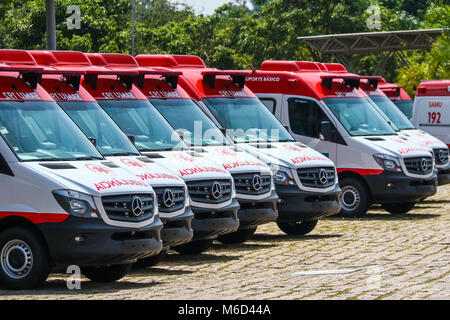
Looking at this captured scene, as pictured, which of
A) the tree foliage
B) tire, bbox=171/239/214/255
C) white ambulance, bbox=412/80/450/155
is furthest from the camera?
the tree foliage

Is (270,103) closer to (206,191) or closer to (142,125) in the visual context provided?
(142,125)

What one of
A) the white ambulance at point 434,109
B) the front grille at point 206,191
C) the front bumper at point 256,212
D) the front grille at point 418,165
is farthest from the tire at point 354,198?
the white ambulance at point 434,109

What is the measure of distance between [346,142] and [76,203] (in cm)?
903

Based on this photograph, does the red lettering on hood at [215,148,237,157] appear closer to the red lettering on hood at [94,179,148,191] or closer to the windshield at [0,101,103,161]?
the windshield at [0,101,103,161]

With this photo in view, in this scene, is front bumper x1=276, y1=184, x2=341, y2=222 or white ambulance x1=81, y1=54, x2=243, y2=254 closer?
white ambulance x1=81, y1=54, x2=243, y2=254

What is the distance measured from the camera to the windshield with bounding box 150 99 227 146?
1507 cm

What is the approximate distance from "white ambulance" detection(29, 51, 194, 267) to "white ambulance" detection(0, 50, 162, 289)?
0.76 meters

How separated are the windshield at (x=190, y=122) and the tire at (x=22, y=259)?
4.42 metres

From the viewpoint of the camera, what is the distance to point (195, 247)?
47.1 ft

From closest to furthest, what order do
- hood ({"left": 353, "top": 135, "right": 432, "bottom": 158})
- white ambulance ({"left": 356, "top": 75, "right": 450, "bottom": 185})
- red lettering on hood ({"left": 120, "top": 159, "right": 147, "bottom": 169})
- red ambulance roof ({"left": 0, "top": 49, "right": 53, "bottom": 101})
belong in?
red ambulance roof ({"left": 0, "top": 49, "right": 53, "bottom": 101}) → red lettering on hood ({"left": 120, "top": 159, "right": 147, "bottom": 169}) → hood ({"left": 353, "top": 135, "right": 432, "bottom": 158}) → white ambulance ({"left": 356, "top": 75, "right": 450, "bottom": 185})

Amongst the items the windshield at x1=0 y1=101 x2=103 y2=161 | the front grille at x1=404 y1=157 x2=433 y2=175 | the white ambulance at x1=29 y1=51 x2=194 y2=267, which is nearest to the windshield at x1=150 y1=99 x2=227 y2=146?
the white ambulance at x1=29 y1=51 x2=194 y2=267

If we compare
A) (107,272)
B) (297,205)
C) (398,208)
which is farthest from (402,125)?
(107,272)

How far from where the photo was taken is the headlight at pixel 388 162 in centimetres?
1890
